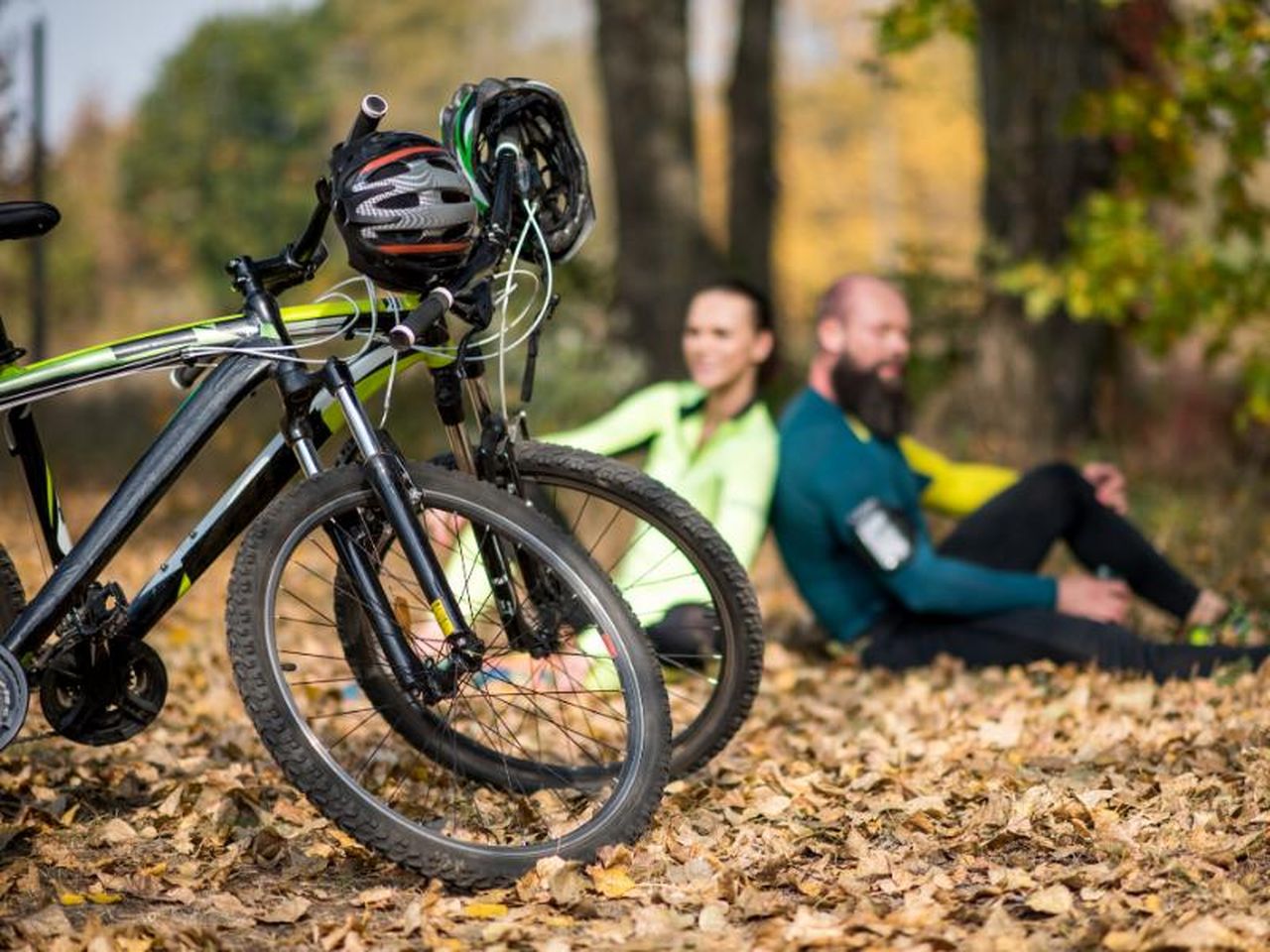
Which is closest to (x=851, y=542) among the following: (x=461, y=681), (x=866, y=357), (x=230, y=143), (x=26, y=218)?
(x=866, y=357)

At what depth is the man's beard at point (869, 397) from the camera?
5.58m

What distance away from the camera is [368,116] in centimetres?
346

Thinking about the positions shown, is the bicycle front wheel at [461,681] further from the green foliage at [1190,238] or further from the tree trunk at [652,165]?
the tree trunk at [652,165]

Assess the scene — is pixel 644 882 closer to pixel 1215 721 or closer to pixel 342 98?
pixel 1215 721

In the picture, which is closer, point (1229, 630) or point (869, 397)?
point (869, 397)

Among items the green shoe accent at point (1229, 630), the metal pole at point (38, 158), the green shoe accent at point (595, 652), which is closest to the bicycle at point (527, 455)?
the green shoe accent at point (595, 652)

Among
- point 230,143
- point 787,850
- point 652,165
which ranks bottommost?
point 787,850

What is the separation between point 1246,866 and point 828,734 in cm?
164

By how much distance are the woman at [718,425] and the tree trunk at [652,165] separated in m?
4.65

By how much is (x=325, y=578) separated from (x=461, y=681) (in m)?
0.63

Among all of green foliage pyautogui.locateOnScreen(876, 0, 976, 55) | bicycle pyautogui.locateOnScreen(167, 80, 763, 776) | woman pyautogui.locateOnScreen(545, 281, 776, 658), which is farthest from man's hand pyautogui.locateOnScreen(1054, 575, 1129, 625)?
green foliage pyautogui.locateOnScreen(876, 0, 976, 55)

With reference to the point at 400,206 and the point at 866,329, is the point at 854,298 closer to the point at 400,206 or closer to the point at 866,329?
the point at 866,329

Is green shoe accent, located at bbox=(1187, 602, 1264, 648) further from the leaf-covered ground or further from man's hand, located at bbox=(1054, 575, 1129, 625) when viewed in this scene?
the leaf-covered ground

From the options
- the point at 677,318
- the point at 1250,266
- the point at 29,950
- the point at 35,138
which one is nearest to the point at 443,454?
the point at 29,950
